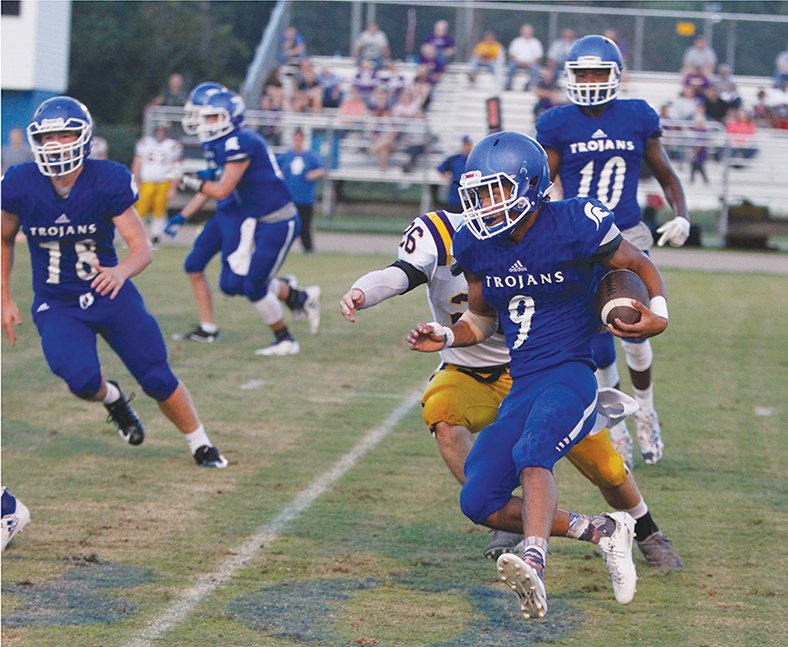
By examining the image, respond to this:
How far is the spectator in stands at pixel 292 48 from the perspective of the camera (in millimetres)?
26812

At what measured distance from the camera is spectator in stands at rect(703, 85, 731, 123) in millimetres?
24188

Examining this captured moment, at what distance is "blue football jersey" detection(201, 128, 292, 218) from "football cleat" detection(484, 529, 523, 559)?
5121 millimetres

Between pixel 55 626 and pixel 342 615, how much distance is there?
0.93 metres

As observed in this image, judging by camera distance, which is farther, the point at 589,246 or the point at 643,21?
the point at 643,21

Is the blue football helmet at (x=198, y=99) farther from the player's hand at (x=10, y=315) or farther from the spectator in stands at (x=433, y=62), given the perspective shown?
the spectator in stands at (x=433, y=62)

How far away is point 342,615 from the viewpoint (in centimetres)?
463

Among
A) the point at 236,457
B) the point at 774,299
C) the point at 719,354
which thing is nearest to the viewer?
the point at 236,457

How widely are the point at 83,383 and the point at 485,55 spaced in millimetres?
21083

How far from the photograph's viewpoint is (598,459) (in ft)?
15.6

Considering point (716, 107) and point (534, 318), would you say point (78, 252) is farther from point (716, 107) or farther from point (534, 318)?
point (716, 107)

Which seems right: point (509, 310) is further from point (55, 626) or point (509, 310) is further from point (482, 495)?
point (55, 626)

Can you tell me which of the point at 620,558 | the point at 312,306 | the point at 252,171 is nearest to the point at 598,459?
the point at 620,558

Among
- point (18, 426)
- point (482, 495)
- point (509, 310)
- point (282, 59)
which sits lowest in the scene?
point (18, 426)

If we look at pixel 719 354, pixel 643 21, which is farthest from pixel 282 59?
pixel 719 354
